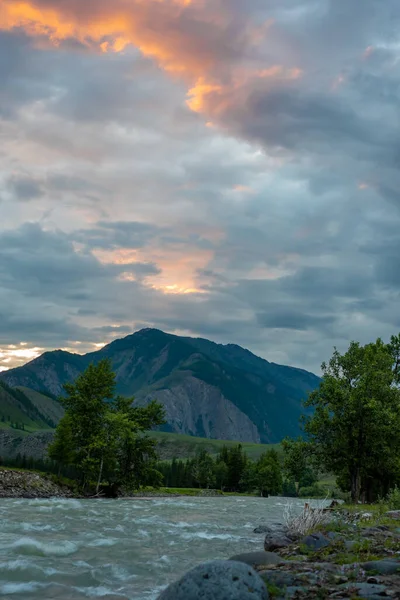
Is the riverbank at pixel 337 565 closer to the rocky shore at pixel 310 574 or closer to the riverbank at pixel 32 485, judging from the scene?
the rocky shore at pixel 310 574

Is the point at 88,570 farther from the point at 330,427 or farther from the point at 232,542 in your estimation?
the point at 330,427

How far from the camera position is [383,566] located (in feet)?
47.3

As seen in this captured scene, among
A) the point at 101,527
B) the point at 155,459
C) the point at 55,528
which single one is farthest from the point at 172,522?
the point at 155,459

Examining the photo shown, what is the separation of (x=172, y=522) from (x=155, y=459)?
38519mm

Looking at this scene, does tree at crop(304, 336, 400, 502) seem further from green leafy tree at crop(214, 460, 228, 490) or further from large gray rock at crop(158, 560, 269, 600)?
green leafy tree at crop(214, 460, 228, 490)

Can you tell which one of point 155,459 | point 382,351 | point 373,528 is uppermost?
point 382,351

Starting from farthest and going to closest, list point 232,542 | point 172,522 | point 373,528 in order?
point 172,522
point 232,542
point 373,528

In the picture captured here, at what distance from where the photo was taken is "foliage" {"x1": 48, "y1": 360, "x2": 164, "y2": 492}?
72.8 metres

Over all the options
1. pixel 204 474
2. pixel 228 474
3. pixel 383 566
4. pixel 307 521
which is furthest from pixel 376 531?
pixel 228 474

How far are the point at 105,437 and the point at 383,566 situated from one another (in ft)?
207

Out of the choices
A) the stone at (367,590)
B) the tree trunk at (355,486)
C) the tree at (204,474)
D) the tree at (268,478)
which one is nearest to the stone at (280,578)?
the stone at (367,590)

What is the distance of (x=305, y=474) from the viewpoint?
5378 centimetres

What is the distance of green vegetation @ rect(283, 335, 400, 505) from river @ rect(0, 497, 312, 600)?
1407 cm

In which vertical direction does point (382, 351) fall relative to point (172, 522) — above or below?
above
